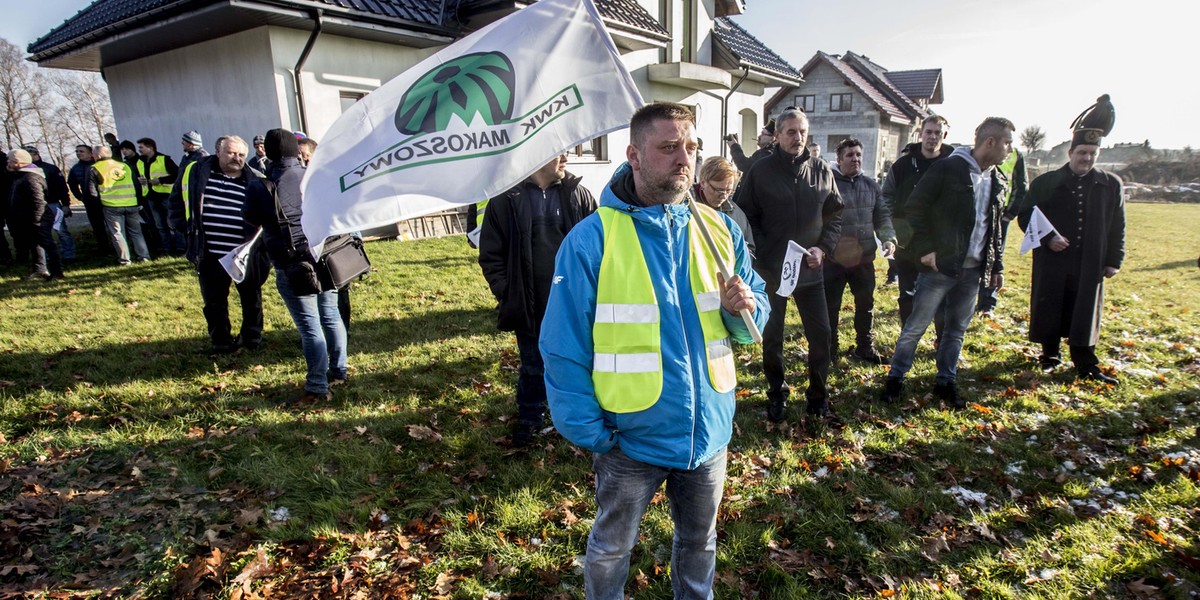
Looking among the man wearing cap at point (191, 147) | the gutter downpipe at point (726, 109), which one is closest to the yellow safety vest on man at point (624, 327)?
the man wearing cap at point (191, 147)

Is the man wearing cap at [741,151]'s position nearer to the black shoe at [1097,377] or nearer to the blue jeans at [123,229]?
the black shoe at [1097,377]

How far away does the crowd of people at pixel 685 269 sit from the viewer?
211cm

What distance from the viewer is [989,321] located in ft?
24.2

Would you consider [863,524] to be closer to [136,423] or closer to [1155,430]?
[1155,430]

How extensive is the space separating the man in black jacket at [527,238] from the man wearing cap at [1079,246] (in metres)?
4.47

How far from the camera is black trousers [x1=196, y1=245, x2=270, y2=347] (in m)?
6.00

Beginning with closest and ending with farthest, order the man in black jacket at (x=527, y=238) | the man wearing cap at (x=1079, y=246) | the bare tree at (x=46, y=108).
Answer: the man in black jacket at (x=527, y=238) < the man wearing cap at (x=1079, y=246) < the bare tree at (x=46, y=108)

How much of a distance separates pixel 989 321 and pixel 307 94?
37.7ft

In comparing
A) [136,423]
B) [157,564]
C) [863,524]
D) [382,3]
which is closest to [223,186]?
[136,423]

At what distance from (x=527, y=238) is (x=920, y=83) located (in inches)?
1840

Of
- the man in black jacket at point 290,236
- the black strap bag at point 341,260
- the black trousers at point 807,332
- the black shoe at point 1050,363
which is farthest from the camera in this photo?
the black shoe at point 1050,363

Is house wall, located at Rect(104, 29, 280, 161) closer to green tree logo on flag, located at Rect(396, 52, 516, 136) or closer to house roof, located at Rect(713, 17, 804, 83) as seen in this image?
green tree logo on flag, located at Rect(396, 52, 516, 136)

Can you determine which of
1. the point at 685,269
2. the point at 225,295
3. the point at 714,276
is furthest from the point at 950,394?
the point at 225,295

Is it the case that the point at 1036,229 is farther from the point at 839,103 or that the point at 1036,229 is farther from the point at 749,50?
the point at 839,103
